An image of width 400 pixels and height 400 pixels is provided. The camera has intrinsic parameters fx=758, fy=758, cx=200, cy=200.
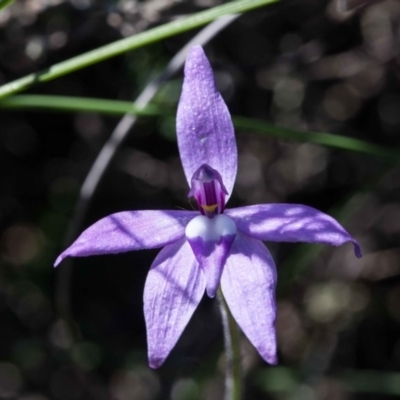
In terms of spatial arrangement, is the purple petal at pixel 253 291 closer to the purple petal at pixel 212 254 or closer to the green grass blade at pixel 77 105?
the purple petal at pixel 212 254

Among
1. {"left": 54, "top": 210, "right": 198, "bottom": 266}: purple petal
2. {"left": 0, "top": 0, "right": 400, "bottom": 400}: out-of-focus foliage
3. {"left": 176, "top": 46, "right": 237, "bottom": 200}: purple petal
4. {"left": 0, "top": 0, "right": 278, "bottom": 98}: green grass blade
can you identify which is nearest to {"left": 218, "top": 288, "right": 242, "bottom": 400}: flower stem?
{"left": 54, "top": 210, "right": 198, "bottom": 266}: purple petal

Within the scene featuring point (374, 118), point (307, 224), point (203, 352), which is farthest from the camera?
point (374, 118)

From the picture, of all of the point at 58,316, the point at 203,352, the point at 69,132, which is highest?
the point at 69,132

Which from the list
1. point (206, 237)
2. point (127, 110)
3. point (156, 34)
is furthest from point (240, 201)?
point (206, 237)

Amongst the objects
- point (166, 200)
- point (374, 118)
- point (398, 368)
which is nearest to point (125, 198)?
point (166, 200)

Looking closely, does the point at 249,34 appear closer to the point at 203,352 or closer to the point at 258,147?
the point at 258,147
